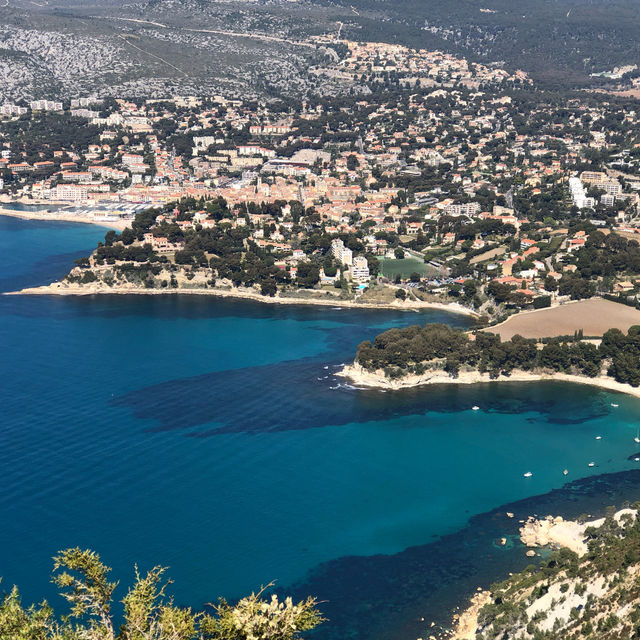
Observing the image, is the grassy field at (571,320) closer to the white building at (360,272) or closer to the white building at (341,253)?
the white building at (360,272)

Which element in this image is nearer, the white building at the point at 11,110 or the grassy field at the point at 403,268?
the grassy field at the point at 403,268

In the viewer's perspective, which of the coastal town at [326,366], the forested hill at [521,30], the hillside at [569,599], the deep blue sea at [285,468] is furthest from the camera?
the forested hill at [521,30]

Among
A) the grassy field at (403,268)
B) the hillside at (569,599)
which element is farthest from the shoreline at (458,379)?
the grassy field at (403,268)

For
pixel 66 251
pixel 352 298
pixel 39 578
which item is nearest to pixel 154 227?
pixel 66 251

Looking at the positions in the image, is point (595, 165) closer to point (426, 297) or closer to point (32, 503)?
point (426, 297)

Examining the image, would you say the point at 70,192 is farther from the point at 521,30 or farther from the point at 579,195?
the point at 521,30

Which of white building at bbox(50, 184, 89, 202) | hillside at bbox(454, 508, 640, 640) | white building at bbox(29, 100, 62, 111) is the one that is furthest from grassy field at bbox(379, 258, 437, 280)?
white building at bbox(29, 100, 62, 111)

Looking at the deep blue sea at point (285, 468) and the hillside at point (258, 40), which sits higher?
the hillside at point (258, 40)
